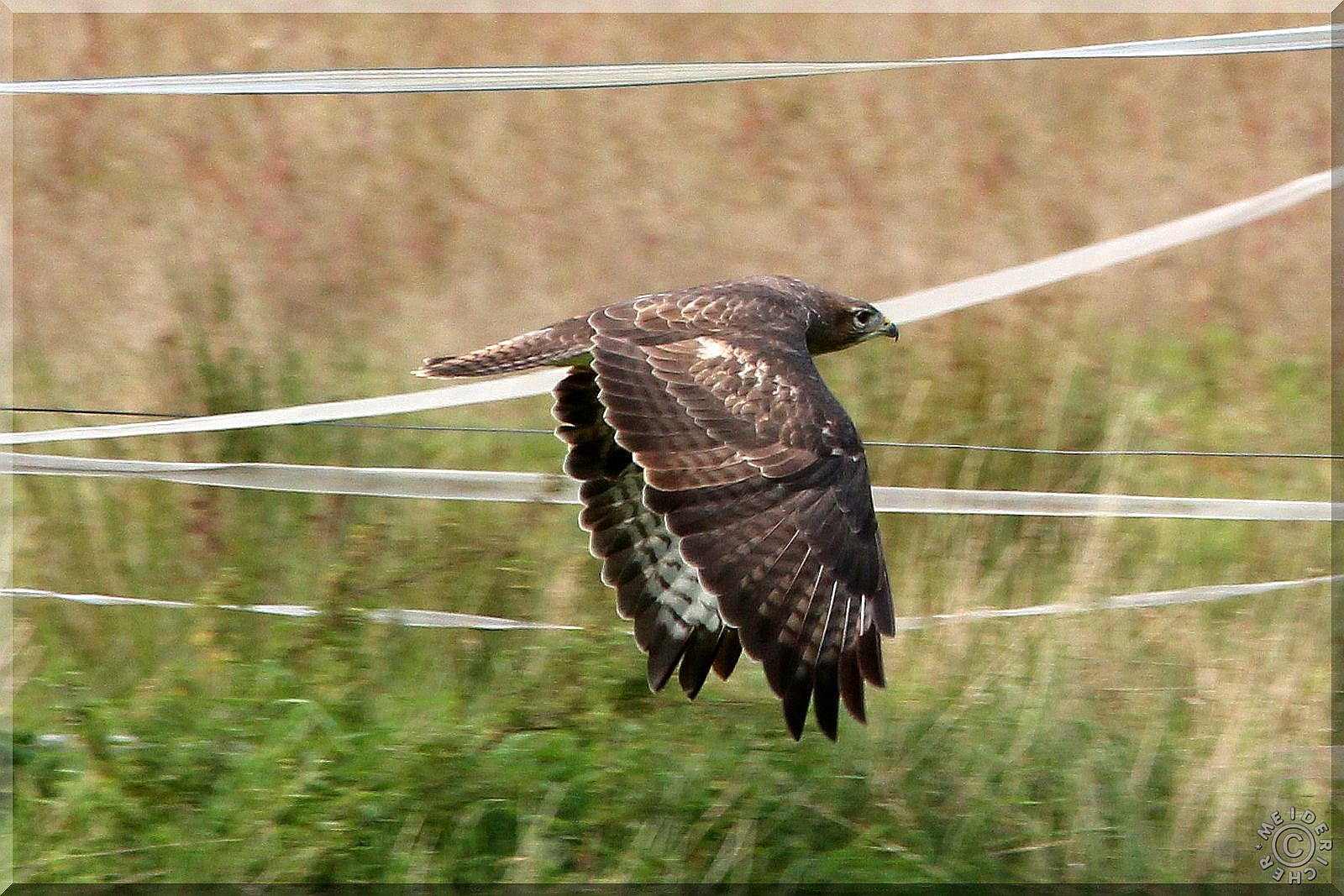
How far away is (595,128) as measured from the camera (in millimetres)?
7297

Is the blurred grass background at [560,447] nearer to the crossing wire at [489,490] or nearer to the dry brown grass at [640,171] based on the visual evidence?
the dry brown grass at [640,171]

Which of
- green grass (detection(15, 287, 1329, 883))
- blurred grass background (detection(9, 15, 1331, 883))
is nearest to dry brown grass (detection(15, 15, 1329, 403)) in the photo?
blurred grass background (detection(9, 15, 1331, 883))

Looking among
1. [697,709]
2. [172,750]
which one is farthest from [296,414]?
[697,709]

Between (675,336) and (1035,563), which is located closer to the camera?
(675,336)

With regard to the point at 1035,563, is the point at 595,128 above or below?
above

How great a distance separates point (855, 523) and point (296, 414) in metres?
1.52

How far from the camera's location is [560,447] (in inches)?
207

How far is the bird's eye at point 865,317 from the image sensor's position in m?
4.43

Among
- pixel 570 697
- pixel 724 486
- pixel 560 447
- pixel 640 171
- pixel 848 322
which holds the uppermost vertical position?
pixel 640 171

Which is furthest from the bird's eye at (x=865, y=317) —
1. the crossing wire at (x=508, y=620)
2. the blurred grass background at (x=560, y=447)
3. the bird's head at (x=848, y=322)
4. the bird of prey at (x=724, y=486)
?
the crossing wire at (x=508, y=620)

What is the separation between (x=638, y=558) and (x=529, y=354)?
65 cm

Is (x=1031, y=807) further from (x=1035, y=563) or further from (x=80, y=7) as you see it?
(x=80, y=7)

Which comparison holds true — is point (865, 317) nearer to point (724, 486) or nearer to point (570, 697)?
point (724, 486)

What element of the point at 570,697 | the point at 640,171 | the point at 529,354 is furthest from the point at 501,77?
the point at 640,171
